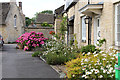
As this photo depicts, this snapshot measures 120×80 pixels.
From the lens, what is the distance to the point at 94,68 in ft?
19.9

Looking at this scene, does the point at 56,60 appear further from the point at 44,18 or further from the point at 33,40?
the point at 44,18

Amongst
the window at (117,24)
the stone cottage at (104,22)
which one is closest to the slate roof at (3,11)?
the stone cottage at (104,22)

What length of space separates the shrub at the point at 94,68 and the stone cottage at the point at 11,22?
3254 cm

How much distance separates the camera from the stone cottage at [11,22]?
3778 centimetres

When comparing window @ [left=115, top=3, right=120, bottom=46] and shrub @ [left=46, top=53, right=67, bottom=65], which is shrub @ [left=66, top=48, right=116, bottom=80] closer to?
window @ [left=115, top=3, right=120, bottom=46]

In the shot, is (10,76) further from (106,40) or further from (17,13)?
(17,13)

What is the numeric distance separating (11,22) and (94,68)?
34.0m

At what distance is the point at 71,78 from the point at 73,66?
0.51m

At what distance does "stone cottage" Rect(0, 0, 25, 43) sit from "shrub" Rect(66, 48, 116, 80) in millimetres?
32544

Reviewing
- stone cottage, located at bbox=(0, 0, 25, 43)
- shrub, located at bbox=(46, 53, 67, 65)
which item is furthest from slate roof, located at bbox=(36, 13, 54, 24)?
shrub, located at bbox=(46, 53, 67, 65)

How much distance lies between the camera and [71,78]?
621cm

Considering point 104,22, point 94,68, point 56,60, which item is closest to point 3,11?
point 56,60

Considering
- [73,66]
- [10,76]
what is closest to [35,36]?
[10,76]

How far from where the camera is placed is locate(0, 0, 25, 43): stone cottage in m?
37.8
